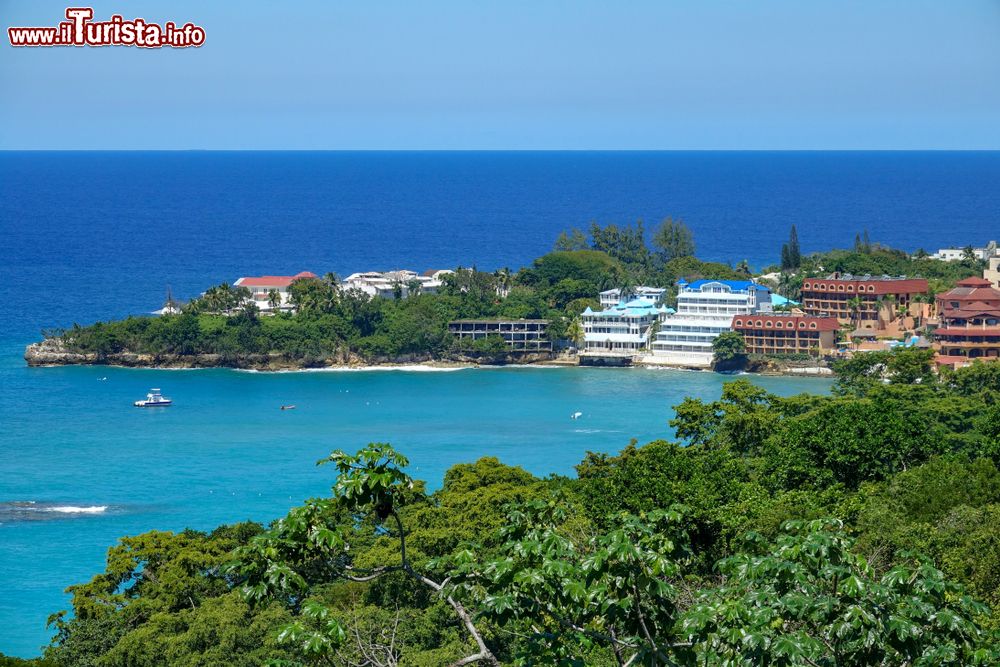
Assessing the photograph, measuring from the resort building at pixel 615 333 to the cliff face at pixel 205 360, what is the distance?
10.9 feet

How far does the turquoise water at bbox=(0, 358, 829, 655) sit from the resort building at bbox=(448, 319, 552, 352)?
1.48m

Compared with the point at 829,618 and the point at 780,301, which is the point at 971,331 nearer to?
the point at 780,301

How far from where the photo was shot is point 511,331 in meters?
42.4

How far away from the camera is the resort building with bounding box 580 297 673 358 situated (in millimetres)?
41547

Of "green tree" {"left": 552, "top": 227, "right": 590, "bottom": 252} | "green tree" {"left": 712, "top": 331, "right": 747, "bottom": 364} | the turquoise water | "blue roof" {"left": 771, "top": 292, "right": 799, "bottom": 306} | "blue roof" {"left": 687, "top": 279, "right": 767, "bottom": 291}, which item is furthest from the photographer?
"green tree" {"left": 552, "top": 227, "right": 590, "bottom": 252}

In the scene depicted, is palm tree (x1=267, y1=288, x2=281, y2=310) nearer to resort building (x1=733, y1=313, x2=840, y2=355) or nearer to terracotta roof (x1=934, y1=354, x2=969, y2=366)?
resort building (x1=733, y1=313, x2=840, y2=355)

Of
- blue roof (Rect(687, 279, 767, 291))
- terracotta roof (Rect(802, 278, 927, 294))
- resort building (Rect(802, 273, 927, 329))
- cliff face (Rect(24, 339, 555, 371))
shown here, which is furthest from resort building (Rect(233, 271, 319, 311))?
terracotta roof (Rect(802, 278, 927, 294))

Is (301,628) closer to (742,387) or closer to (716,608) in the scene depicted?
(716,608)

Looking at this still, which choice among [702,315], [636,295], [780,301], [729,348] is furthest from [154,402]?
[780,301]

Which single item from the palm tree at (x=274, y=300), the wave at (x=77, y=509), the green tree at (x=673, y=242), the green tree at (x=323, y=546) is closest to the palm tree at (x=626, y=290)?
the green tree at (x=673, y=242)

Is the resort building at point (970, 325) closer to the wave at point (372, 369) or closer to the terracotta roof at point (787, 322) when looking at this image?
the terracotta roof at point (787, 322)

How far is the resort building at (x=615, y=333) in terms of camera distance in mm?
41547

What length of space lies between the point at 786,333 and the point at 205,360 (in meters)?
17.5

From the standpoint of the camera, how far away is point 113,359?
134 ft
